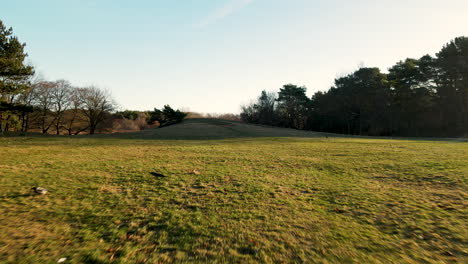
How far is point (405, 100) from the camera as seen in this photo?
145 feet

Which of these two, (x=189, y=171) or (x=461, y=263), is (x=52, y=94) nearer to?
(x=189, y=171)

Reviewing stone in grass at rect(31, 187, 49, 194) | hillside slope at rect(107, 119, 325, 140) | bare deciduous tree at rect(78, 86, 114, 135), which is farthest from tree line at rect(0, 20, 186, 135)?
stone in grass at rect(31, 187, 49, 194)

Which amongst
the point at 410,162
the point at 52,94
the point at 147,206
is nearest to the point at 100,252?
the point at 147,206

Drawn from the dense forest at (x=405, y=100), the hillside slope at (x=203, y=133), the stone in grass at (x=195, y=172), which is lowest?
the stone in grass at (x=195, y=172)

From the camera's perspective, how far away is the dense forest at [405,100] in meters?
39.3

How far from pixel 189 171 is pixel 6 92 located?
852 inches

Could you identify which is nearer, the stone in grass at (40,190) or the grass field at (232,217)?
the grass field at (232,217)

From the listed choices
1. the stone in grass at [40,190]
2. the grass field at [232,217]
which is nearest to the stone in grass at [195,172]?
the grass field at [232,217]

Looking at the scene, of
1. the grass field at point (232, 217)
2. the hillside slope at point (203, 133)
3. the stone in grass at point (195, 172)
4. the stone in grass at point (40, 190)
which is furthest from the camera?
the hillside slope at point (203, 133)

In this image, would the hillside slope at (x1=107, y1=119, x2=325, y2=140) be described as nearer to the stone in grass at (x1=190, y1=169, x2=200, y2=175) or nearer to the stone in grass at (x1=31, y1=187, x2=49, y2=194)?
the stone in grass at (x1=190, y1=169, x2=200, y2=175)

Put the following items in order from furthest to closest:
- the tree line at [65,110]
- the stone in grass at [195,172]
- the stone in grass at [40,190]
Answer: the tree line at [65,110]
the stone in grass at [195,172]
the stone in grass at [40,190]

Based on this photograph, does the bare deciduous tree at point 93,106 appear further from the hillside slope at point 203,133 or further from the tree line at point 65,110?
the hillside slope at point 203,133

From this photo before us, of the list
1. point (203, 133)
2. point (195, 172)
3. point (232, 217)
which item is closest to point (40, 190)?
point (195, 172)

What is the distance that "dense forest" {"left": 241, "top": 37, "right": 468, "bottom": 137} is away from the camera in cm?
3928
